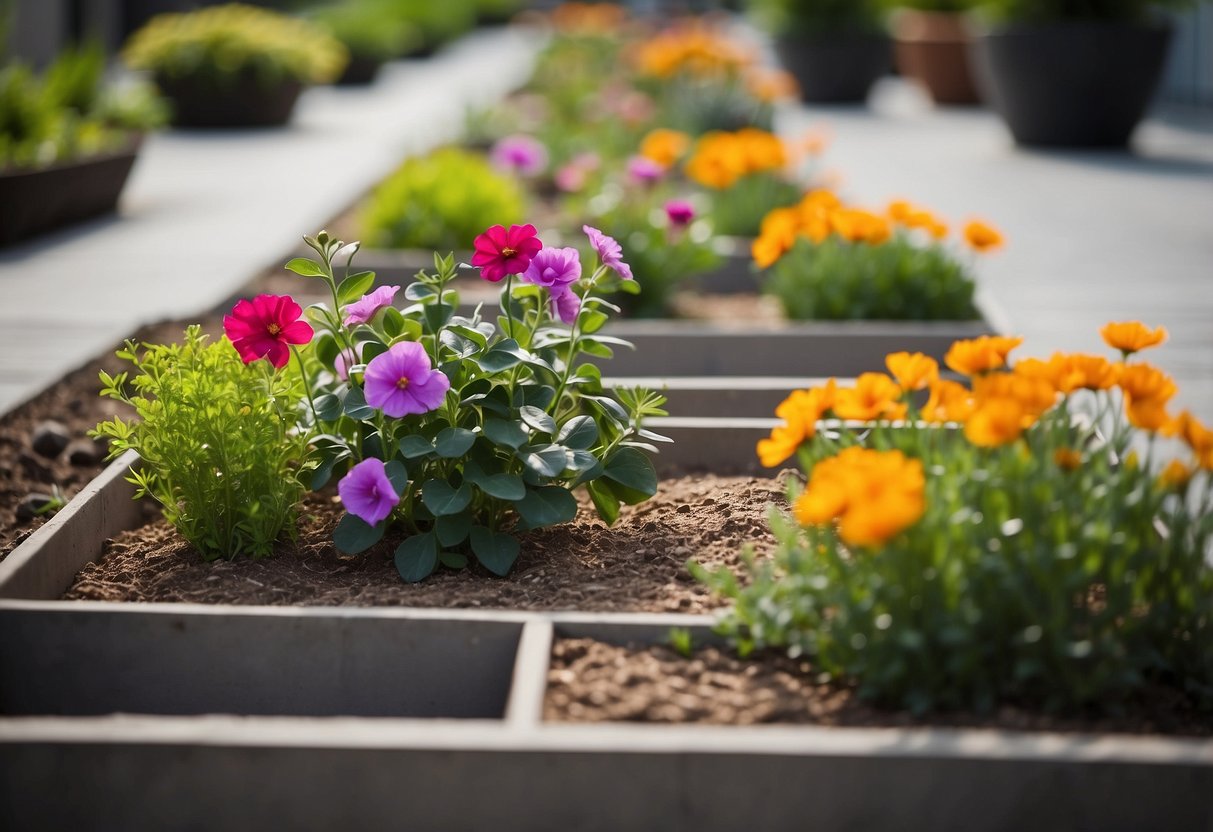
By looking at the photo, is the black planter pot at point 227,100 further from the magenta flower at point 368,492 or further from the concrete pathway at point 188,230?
the magenta flower at point 368,492

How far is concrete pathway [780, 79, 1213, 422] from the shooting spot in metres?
5.09

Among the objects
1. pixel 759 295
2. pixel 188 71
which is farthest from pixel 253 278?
pixel 188 71

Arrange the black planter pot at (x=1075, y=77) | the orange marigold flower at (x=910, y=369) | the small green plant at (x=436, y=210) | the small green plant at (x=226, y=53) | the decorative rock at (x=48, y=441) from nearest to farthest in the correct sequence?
the orange marigold flower at (x=910, y=369), the decorative rock at (x=48, y=441), the small green plant at (x=436, y=210), the black planter pot at (x=1075, y=77), the small green plant at (x=226, y=53)

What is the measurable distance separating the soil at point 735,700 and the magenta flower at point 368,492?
0.43 meters

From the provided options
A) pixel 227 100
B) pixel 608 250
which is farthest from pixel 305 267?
pixel 227 100

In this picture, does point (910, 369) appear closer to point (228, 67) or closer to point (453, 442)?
point (453, 442)

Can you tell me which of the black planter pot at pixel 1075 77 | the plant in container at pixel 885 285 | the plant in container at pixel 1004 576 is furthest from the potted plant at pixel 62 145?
the black planter pot at pixel 1075 77

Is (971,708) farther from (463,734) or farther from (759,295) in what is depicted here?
(759,295)

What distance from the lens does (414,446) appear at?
2.53 metres

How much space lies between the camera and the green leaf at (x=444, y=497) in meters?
2.52

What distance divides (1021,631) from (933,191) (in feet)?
22.8

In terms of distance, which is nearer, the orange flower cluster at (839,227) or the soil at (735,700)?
the soil at (735,700)

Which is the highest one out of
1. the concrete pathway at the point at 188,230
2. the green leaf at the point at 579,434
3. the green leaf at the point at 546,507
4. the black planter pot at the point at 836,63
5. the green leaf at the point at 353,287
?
the green leaf at the point at 353,287

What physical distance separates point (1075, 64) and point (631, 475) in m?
8.68
